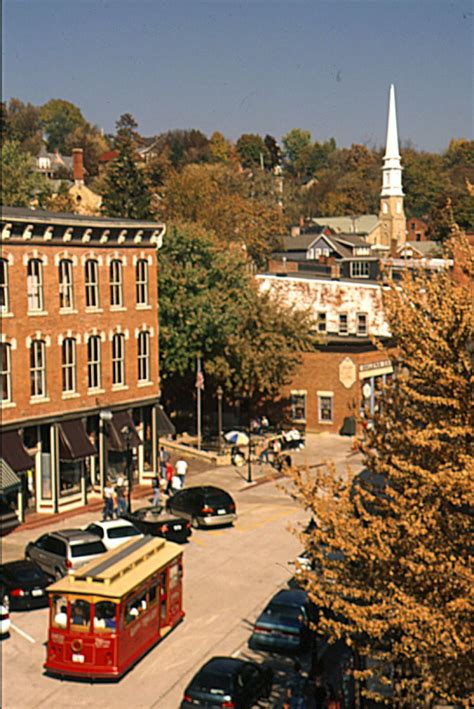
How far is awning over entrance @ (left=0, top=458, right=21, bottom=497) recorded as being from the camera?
3694 cm

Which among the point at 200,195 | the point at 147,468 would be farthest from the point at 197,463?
the point at 200,195

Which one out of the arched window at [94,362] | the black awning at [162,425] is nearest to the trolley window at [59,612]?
the arched window at [94,362]

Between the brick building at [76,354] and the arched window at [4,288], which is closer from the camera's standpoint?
the arched window at [4,288]

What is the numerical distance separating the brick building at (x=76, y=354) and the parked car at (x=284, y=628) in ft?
48.4

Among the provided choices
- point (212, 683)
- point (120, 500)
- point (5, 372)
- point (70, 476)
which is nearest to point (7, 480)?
point (5, 372)

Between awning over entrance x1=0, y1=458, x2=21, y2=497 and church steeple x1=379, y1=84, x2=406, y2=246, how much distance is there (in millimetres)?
121616

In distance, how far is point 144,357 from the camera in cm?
4662

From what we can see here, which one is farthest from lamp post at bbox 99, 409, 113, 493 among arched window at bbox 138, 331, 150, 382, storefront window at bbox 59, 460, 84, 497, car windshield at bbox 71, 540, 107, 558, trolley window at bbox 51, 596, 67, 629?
trolley window at bbox 51, 596, 67, 629

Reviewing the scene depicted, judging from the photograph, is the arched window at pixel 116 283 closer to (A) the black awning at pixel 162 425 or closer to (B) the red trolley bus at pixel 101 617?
(A) the black awning at pixel 162 425

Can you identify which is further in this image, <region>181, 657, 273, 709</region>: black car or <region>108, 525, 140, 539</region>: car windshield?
<region>108, 525, 140, 539</region>: car windshield

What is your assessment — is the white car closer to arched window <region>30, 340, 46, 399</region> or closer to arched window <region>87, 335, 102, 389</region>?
arched window <region>30, 340, 46, 399</region>

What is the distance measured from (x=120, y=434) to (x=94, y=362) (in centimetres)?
335

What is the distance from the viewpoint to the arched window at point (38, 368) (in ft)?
133

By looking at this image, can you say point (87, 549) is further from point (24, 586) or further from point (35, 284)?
point (35, 284)
